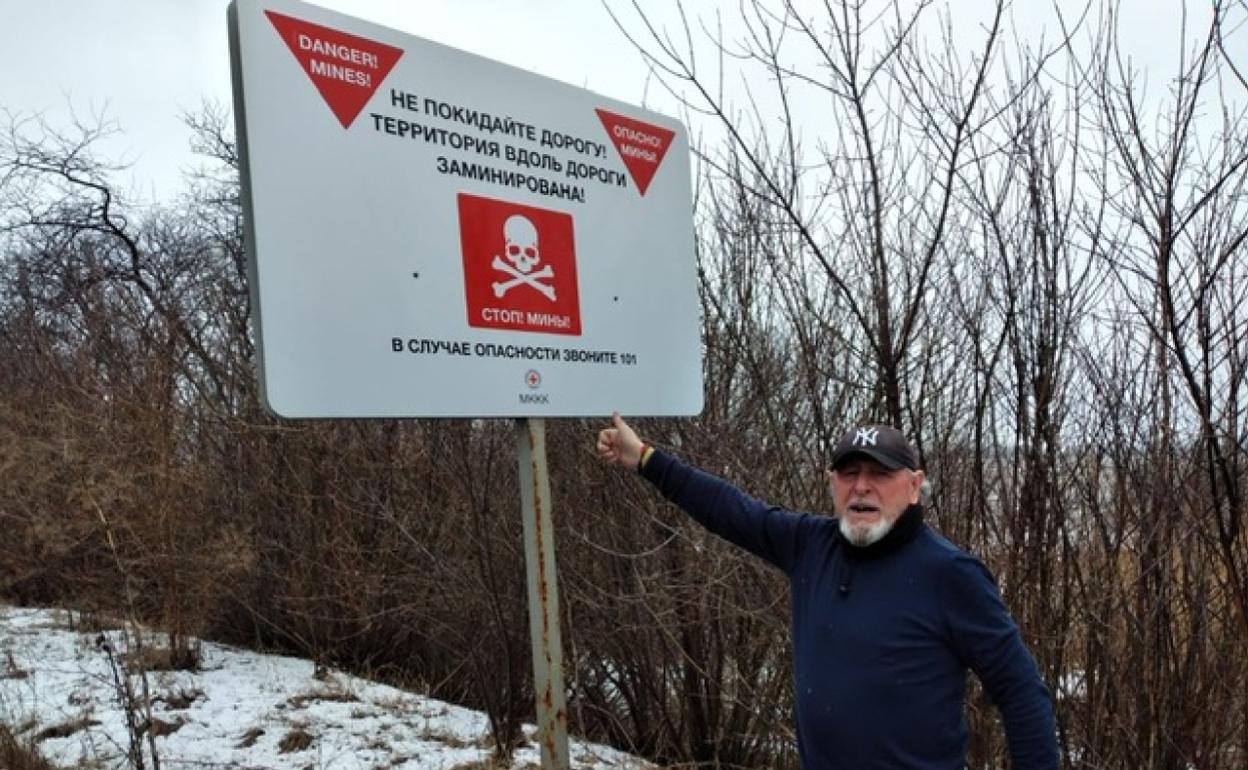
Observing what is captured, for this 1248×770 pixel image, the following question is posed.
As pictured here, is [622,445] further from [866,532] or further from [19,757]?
[19,757]

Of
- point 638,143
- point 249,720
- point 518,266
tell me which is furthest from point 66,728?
point 638,143

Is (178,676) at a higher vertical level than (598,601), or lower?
lower

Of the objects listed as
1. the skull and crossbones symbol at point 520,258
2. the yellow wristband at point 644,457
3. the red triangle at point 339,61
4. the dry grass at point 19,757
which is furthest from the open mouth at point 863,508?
the dry grass at point 19,757

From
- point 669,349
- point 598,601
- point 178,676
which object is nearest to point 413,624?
point 178,676

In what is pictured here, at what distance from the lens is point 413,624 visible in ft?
26.6

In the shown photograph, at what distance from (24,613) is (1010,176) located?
10746 mm

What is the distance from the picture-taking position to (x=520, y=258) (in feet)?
8.80

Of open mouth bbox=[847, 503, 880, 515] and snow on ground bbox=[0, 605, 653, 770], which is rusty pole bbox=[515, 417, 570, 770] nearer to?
open mouth bbox=[847, 503, 880, 515]

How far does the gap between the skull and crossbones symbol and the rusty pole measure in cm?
37

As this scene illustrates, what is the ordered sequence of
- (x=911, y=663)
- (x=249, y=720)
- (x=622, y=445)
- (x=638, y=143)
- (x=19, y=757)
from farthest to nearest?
(x=249, y=720) → (x=19, y=757) → (x=638, y=143) → (x=622, y=445) → (x=911, y=663)

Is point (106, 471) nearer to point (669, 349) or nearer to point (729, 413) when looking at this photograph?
point (729, 413)

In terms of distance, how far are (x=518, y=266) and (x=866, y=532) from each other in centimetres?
116

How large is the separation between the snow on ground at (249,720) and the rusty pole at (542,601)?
313 cm

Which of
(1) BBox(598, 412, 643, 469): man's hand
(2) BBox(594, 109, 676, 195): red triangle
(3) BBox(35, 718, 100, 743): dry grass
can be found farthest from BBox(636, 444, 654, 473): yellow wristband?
(3) BBox(35, 718, 100, 743): dry grass
